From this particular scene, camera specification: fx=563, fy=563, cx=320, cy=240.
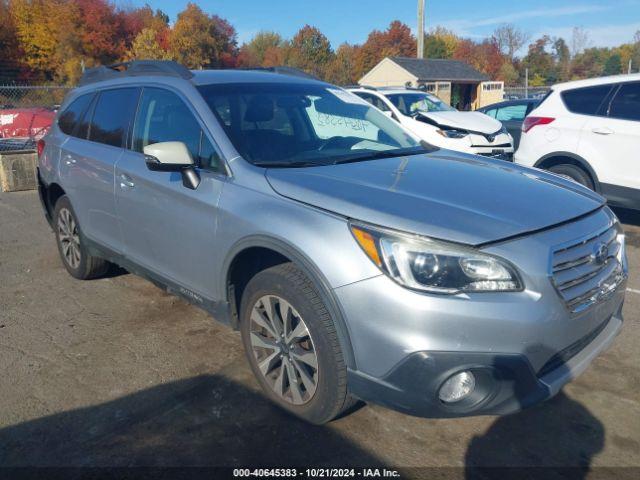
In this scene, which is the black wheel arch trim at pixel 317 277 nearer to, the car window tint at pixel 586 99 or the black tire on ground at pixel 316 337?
the black tire on ground at pixel 316 337

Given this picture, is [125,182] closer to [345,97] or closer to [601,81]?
[345,97]

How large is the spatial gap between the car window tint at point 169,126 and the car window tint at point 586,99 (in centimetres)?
506

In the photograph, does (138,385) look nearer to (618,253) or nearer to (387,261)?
(387,261)

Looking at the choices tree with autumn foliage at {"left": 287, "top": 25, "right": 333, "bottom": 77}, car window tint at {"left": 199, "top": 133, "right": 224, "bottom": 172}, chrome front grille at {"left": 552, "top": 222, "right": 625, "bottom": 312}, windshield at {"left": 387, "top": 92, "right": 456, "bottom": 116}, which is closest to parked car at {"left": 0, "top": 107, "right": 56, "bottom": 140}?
windshield at {"left": 387, "top": 92, "right": 456, "bottom": 116}

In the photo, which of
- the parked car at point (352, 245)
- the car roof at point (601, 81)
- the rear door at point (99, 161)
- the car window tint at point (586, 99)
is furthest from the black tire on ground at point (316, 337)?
the car roof at point (601, 81)

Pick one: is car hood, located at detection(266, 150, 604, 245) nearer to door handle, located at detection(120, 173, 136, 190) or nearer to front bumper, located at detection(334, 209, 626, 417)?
front bumper, located at detection(334, 209, 626, 417)

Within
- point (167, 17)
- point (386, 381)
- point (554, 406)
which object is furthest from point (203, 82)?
point (167, 17)

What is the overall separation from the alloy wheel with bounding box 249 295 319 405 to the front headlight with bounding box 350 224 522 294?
61 cm

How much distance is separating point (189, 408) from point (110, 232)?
175 centimetres

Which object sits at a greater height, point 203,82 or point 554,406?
point 203,82

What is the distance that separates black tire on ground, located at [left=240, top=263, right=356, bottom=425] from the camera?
2.57 meters

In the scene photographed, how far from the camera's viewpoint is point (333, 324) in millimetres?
2547

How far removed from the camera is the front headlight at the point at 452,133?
9.38 meters

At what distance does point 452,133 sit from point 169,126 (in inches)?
262
